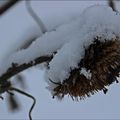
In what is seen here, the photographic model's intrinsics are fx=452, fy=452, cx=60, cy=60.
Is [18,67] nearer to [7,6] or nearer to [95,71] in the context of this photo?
[95,71]

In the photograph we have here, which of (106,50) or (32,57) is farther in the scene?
(32,57)

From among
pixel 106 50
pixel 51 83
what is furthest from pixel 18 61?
pixel 106 50

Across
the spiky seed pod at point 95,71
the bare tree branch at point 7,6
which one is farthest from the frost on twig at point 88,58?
the bare tree branch at point 7,6

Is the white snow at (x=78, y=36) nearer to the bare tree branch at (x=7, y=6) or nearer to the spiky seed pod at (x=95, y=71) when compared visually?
the spiky seed pod at (x=95, y=71)

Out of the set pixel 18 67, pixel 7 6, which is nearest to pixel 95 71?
pixel 18 67

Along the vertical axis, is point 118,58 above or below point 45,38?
below

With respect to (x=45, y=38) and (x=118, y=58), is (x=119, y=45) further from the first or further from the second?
(x=45, y=38)

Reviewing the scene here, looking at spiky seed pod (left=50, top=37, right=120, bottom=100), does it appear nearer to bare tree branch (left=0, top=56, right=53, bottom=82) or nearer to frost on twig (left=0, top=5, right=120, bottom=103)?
frost on twig (left=0, top=5, right=120, bottom=103)
